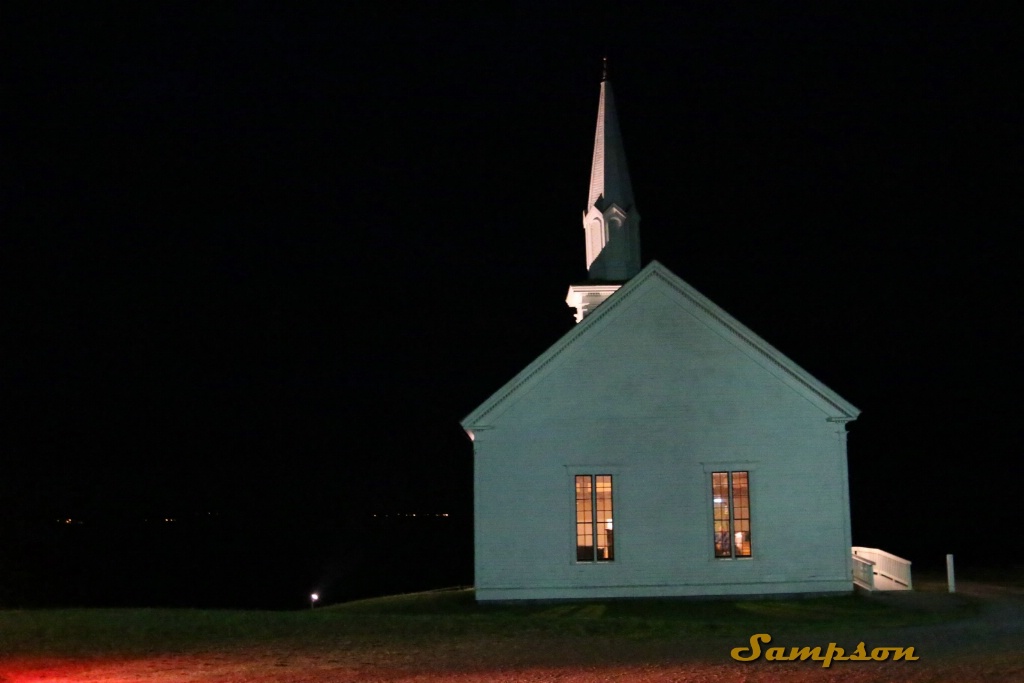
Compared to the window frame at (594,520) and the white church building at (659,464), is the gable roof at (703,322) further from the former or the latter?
the window frame at (594,520)

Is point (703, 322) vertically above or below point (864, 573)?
above

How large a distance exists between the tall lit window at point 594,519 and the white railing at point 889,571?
7160 mm

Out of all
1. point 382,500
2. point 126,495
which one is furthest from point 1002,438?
point 126,495

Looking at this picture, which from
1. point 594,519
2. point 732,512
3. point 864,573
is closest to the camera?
point 594,519

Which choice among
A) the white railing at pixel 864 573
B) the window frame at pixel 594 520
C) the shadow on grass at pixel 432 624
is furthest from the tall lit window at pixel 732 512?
the white railing at pixel 864 573

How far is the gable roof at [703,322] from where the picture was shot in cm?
2600

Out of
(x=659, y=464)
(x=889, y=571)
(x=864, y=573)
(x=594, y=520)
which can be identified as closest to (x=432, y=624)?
(x=594, y=520)

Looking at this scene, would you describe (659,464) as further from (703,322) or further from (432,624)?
(432,624)

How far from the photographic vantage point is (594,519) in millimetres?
25797

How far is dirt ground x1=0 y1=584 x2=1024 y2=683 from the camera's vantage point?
13.8m

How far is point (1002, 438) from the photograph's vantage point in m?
98.7

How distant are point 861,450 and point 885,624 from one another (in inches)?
3455

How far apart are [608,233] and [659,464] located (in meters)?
10.5

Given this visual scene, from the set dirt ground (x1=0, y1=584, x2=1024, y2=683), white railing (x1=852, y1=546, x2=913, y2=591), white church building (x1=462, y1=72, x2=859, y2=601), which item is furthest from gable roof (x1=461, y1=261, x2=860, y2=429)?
dirt ground (x1=0, y1=584, x2=1024, y2=683)
